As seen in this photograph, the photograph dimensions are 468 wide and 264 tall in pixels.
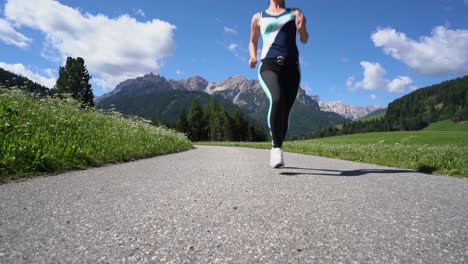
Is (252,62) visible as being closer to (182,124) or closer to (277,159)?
(277,159)

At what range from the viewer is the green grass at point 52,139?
4.82 metres

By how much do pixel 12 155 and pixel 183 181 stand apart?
2794mm

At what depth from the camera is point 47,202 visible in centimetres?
282

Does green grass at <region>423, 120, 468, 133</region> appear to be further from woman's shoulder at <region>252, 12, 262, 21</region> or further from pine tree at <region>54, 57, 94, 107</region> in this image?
woman's shoulder at <region>252, 12, 262, 21</region>

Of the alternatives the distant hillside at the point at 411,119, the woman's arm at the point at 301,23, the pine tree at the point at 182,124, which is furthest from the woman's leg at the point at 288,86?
the distant hillside at the point at 411,119

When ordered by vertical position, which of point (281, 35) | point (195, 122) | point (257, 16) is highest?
point (195, 122)

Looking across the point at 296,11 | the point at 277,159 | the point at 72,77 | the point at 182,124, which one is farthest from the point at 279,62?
the point at 182,124

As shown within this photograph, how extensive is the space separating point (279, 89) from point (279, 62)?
1.67 ft

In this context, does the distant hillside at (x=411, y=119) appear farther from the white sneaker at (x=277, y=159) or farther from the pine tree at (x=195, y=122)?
the white sneaker at (x=277, y=159)

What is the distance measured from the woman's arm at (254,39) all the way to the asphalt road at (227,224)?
9.97 feet

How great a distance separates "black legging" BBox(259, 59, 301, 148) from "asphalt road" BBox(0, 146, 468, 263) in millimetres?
2016

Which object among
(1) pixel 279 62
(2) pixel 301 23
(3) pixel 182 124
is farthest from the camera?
(3) pixel 182 124

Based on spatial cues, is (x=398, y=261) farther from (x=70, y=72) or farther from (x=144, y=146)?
(x=70, y=72)

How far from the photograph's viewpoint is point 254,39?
6.16 meters
